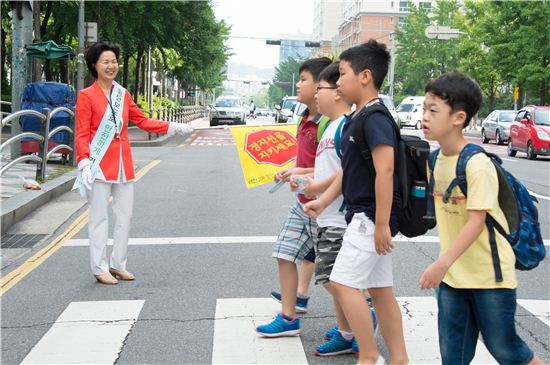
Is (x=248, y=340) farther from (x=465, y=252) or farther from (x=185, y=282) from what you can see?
(x=465, y=252)

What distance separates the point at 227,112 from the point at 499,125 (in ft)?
54.3

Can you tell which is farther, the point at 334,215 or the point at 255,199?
the point at 255,199

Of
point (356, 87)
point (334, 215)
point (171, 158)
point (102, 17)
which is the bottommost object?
point (171, 158)

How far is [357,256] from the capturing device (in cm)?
372

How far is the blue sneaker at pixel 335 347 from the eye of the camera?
446cm

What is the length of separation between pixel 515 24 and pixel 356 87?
3966 cm

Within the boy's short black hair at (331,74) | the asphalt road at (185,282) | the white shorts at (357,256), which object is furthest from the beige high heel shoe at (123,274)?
the white shorts at (357,256)

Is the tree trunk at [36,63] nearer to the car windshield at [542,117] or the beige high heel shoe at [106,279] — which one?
Answer: the car windshield at [542,117]

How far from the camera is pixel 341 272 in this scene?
3.77 m

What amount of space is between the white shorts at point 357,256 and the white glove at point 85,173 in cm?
287

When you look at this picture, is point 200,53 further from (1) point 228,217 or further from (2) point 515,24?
(1) point 228,217

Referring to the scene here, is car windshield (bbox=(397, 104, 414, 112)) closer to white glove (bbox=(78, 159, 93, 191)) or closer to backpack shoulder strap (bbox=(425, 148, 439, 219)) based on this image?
white glove (bbox=(78, 159, 93, 191))

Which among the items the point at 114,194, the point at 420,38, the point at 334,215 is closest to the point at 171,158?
the point at 114,194

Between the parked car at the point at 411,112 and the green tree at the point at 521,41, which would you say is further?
the parked car at the point at 411,112
